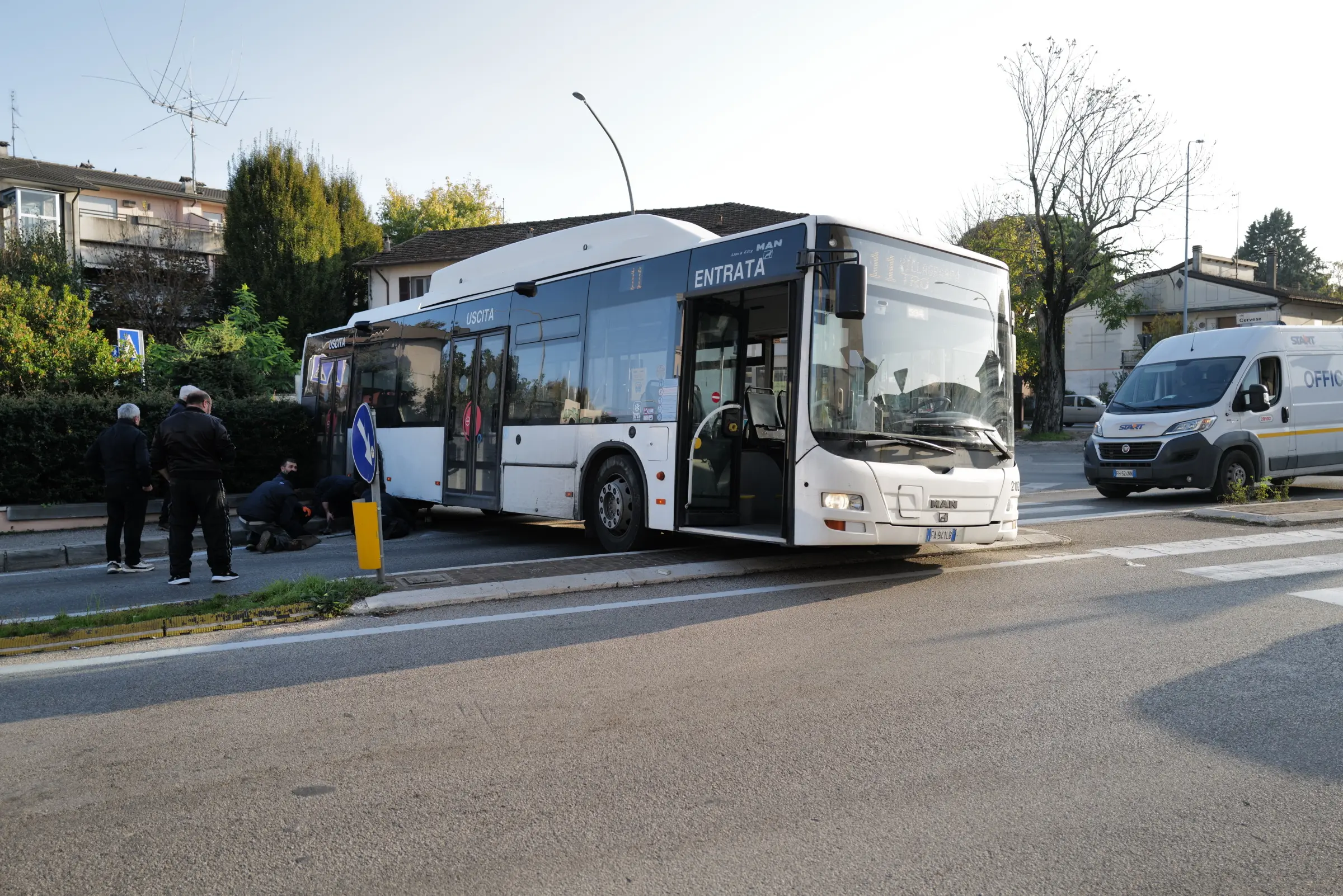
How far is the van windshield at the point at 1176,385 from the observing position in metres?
15.3

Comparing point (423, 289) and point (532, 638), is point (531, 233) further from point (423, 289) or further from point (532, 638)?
point (532, 638)

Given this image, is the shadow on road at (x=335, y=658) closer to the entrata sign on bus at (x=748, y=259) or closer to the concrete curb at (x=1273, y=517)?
the entrata sign on bus at (x=748, y=259)

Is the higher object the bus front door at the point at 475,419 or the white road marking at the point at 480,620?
the bus front door at the point at 475,419

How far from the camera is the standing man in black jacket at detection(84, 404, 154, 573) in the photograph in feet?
35.0

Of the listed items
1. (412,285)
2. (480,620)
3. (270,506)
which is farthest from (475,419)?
(412,285)

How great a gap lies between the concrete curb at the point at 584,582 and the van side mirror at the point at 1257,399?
768 centimetres

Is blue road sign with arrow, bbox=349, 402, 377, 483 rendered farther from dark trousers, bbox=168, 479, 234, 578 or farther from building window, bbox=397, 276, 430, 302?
building window, bbox=397, 276, 430, 302

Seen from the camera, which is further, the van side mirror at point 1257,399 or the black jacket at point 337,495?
the van side mirror at point 1257,399

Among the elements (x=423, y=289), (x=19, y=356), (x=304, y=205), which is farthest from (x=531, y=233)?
(x=19, y=356)

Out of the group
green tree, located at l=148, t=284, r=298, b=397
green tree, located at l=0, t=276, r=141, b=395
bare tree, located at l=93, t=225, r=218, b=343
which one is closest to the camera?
green tree, located at l=0, t=276, r=141, b=395

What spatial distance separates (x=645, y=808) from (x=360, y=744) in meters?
1.52

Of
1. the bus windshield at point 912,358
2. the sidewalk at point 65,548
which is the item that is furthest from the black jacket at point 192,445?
the bus windshield at point 912,358

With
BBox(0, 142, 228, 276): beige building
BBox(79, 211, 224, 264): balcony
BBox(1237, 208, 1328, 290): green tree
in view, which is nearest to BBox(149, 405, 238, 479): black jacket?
BBox(0, 142, 228, 276): beige building

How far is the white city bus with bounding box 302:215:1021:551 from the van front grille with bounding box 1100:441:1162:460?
6640 mm
